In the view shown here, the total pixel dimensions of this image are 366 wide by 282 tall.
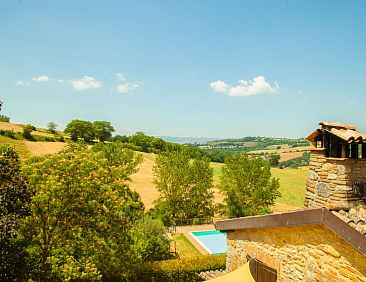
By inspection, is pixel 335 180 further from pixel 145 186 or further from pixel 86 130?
pixel 86 130

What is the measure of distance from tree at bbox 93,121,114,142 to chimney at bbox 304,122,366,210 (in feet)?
338

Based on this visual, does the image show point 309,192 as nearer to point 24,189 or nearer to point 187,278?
point 24,189

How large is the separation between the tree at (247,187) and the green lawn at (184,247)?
622cm

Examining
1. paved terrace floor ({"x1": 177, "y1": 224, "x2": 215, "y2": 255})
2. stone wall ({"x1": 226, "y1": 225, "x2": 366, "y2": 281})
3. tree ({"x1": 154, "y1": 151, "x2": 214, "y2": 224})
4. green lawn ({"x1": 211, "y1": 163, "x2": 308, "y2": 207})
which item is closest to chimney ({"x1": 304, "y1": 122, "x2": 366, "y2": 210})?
stone wall ({"x1": 226, "y1": 225, "x2": 366, "y2": 281})

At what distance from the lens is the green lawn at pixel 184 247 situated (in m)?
23.8

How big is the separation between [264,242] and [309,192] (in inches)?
73.9

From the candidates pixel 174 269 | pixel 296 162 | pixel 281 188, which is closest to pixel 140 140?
pixel 281 188

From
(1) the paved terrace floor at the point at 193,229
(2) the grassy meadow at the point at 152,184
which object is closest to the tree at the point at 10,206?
(1) the paved terrace floor at the point at 193,229

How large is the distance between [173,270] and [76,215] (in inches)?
282

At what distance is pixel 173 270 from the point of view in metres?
16.7

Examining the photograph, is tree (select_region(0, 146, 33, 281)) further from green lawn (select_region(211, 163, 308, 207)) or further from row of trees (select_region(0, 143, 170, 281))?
green lawn (select_region(211, 163, 308, 207))

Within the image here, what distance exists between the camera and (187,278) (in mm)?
17094

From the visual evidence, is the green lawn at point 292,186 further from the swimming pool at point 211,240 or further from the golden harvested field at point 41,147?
the golden harvested field at point 41,147

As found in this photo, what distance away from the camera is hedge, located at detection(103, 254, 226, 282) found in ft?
51.9
